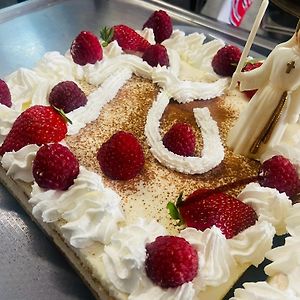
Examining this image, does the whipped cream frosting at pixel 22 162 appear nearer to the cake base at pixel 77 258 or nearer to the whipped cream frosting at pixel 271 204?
the cake base at pixel 77 258

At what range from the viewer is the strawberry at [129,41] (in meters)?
2.11

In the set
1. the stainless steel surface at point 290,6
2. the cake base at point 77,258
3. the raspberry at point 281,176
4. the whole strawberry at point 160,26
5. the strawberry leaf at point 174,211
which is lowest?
the cake base at point 77,258

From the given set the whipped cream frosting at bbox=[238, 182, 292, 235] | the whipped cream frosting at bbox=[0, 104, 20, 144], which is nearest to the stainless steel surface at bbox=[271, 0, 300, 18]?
the whipped cream frosting at bbox=[238, 182, 292, 235]

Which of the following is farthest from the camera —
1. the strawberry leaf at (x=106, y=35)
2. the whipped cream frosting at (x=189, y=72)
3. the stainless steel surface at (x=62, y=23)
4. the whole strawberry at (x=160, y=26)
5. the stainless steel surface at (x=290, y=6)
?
the stainless steel surface at (x=290, y=6)

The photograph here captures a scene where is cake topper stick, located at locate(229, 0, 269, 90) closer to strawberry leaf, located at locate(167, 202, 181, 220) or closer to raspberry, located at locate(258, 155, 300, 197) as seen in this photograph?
raspberry, located at locate(258, 155, 300, 197)

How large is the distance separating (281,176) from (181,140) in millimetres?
306

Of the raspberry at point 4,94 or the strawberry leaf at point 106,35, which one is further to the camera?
the strawberry leaf at point 106,35

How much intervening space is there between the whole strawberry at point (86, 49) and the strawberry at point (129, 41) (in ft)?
0.51

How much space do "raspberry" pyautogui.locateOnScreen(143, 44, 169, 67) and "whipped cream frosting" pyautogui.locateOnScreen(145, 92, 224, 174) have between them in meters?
0.16

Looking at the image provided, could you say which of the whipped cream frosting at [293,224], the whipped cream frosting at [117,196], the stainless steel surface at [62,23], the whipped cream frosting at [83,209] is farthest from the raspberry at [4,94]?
the whipped cream frosting at [293,224]

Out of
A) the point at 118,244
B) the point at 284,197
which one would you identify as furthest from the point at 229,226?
the point at 118,244

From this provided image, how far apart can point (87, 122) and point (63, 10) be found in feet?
3.52

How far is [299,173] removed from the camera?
161 centimetres

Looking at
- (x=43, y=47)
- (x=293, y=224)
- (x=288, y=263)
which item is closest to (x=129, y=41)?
(x=43, y=47)
